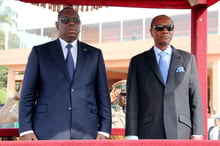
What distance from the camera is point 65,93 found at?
2.77 metres

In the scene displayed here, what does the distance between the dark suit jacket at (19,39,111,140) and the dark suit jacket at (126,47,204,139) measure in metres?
0.22

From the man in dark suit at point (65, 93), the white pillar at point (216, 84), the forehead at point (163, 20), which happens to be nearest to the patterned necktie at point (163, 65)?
the forehead at point (163, 20)

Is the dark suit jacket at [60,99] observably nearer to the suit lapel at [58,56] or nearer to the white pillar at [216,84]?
the suit lapel at [58,56]

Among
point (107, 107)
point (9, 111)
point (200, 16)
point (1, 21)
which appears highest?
point (1, 21)

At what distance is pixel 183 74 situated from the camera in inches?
115

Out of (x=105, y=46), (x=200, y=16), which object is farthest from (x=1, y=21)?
(x=200, y=16)

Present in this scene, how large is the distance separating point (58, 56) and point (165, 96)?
808mm

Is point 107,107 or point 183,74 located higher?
point 183,74

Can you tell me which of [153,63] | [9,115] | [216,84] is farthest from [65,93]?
[216,84]

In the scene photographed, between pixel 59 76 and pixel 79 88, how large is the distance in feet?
0.53

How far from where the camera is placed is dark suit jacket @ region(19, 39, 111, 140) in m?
2.76

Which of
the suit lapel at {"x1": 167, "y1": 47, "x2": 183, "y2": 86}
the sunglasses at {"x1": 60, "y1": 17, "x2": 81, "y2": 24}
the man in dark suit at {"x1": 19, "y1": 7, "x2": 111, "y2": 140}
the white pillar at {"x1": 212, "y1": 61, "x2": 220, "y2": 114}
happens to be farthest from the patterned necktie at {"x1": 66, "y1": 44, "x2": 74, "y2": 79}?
the white pillar at {"x1": 212, "y1": 61, "x2": 220, "y2": 114}

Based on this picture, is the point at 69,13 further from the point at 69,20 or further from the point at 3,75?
the point at 3,75

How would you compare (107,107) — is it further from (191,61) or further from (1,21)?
(1,21)
